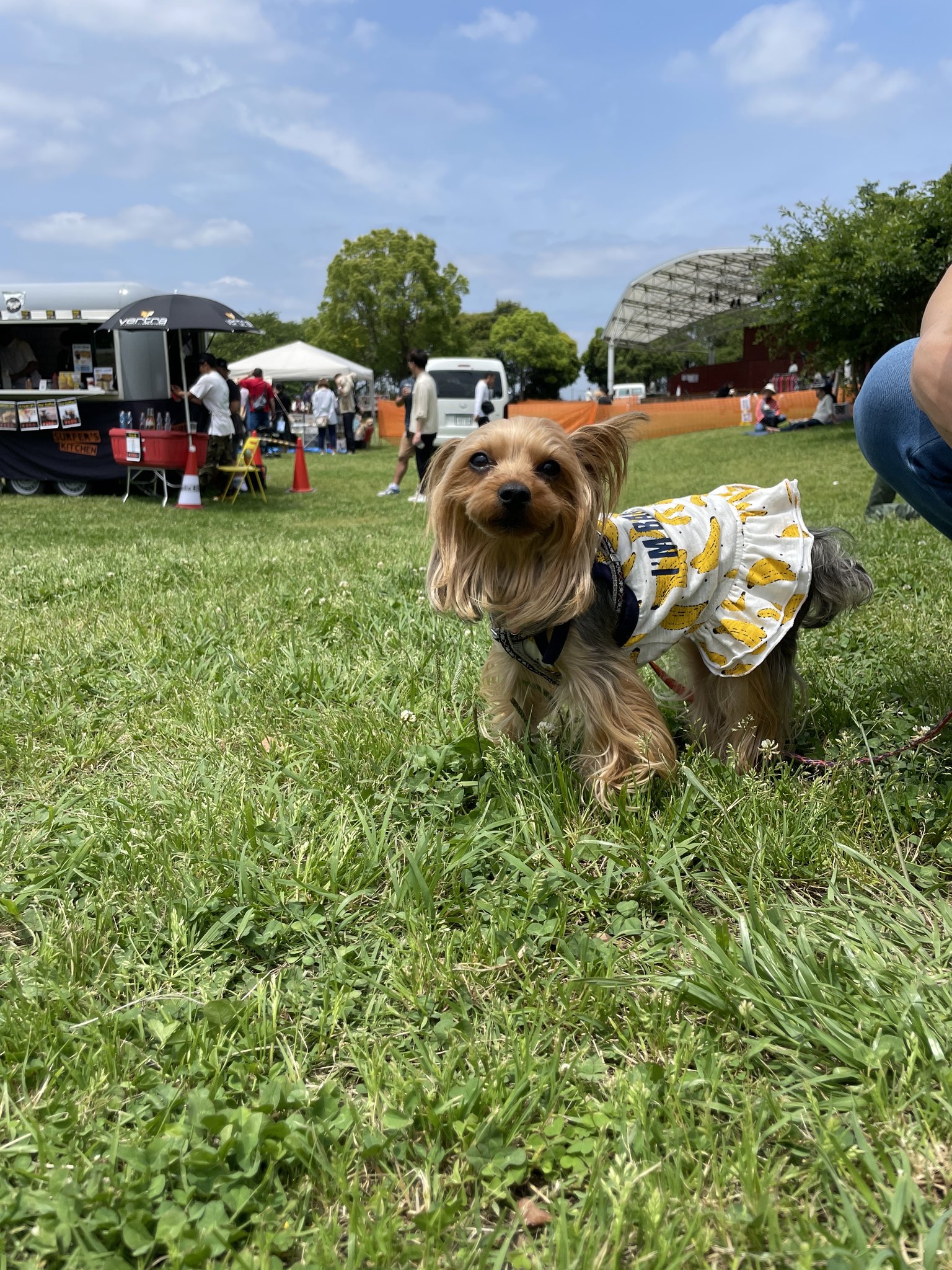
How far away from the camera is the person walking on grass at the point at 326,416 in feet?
98.5

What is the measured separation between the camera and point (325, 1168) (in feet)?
5.26

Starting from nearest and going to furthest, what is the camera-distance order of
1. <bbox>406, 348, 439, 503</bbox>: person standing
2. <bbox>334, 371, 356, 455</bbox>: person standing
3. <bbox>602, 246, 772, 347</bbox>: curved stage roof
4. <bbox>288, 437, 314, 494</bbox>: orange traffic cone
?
1. <bbox>406, 348, 439, 503</bbox>: person standing
2. <bbox>288, 437, 314, 494</bbox>: orange traffic cone
3. <bbox>334, 371, 356, 455</bbox>: person standing
4. <bbox>602, 246, 772, 347</bbox>: curved stage roof

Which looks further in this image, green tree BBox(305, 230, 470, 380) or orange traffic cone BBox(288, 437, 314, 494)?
green tree BBox(305, 230, 470, 380)

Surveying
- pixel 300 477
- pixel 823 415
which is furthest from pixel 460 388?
pixel 823 415

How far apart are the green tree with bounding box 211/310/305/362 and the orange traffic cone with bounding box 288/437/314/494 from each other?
43.0 meters

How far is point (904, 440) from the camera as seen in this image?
292 centimetres

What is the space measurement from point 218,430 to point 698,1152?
50.5 ft

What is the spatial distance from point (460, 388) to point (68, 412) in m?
12.6

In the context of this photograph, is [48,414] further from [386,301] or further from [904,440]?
[386,301]

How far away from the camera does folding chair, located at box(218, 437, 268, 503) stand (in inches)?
602

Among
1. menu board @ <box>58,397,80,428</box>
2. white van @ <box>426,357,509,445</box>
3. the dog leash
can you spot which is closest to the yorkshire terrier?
the dog leash

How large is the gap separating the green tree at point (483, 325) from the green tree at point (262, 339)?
16874 millimetres

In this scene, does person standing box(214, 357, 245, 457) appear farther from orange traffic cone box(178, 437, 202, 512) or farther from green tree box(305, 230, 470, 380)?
green tree box(305, 230, 470, 380)

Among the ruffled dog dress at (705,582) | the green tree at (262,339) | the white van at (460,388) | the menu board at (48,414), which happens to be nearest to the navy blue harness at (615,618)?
the ruffled dog dress at (705,582)
